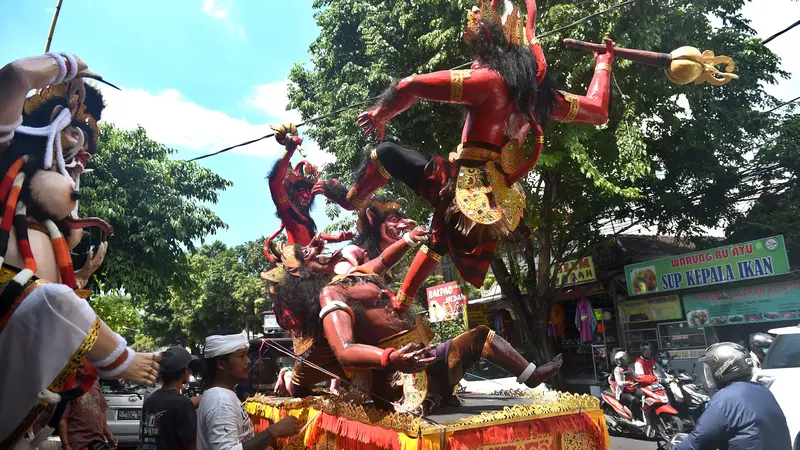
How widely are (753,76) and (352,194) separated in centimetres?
1017

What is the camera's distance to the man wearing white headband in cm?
Result: 255

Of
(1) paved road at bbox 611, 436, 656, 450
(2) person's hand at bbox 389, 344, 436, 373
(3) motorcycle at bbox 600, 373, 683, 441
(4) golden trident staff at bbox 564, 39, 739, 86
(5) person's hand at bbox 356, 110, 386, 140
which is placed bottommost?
(1) paved road at bbox 611, 436, 656, 450

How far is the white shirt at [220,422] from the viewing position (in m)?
2.53

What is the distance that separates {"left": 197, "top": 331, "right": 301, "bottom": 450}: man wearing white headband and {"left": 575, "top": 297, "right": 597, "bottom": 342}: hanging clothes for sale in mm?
12502

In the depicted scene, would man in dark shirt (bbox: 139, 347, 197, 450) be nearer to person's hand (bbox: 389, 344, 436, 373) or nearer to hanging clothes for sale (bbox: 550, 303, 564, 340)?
person's hand (bbox: 389, 344, 436, 373)

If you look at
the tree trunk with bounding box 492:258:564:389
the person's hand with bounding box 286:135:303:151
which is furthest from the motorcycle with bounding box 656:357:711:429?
the person's hand with bounding box 286:135:303:151

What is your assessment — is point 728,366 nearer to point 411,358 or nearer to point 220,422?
point 411,358

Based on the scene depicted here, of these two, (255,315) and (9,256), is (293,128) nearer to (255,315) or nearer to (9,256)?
(9,256)

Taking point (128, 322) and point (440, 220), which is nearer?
point (440, 220)

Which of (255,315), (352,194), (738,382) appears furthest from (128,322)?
(738,382)

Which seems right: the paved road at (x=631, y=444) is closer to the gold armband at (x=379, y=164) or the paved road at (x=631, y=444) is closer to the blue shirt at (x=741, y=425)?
the blue shirt at (x=741, y=425)

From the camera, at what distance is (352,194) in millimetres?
3389

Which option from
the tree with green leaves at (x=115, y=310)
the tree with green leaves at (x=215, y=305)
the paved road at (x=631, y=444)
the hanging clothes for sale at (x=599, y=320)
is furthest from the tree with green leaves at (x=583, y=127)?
the tree with green leaves at (x=215, y=305)

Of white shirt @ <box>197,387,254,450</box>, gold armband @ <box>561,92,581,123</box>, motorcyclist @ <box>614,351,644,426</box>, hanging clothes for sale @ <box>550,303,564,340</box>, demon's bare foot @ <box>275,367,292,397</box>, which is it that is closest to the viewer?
white shirt @ <box>197,387,254,450</box>
